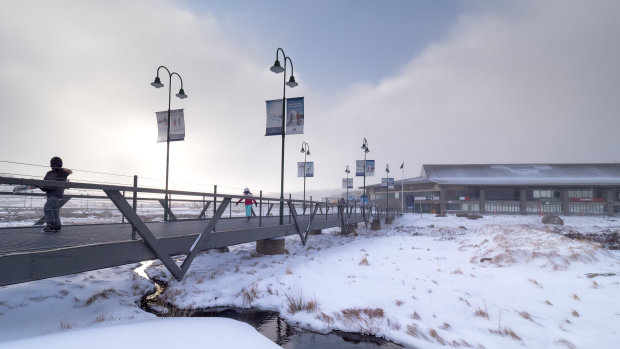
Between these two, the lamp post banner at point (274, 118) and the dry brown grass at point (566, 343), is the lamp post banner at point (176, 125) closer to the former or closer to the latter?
the lamp post banner at point (274, 118)

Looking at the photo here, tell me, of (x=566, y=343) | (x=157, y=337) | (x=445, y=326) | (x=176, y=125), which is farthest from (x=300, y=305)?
(x=176, y=125)

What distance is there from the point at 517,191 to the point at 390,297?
2747 inches

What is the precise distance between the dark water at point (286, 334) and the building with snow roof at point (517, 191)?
62.6 m

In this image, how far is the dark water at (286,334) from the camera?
468 cm

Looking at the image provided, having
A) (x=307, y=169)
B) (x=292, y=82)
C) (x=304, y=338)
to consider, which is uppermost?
(x=292, y=82)

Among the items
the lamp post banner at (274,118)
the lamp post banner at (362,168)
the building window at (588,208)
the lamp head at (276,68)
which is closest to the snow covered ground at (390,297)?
the lamp post banner at (274,118)

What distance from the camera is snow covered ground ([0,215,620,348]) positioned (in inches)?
186

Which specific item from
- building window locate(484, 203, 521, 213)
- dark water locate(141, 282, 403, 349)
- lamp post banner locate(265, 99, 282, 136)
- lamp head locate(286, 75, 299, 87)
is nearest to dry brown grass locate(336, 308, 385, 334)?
dark water locate(141, 282, 403, 349)

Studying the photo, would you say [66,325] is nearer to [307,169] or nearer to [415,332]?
[415,332]

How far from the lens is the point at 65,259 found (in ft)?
14.4

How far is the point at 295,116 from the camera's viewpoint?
1409cm

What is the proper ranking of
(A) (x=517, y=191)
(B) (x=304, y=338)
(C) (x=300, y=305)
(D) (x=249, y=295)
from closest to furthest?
(B) (x=304, y=338)
(C) (x=300, y=305)
(D) (x=249, y=295)
(A) (x=517, y=191)

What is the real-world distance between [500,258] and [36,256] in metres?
11.5

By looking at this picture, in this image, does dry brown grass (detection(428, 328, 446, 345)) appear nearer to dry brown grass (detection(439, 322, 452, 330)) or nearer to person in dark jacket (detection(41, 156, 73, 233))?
dry brown grass (detection(439, 322, 452, 330))
